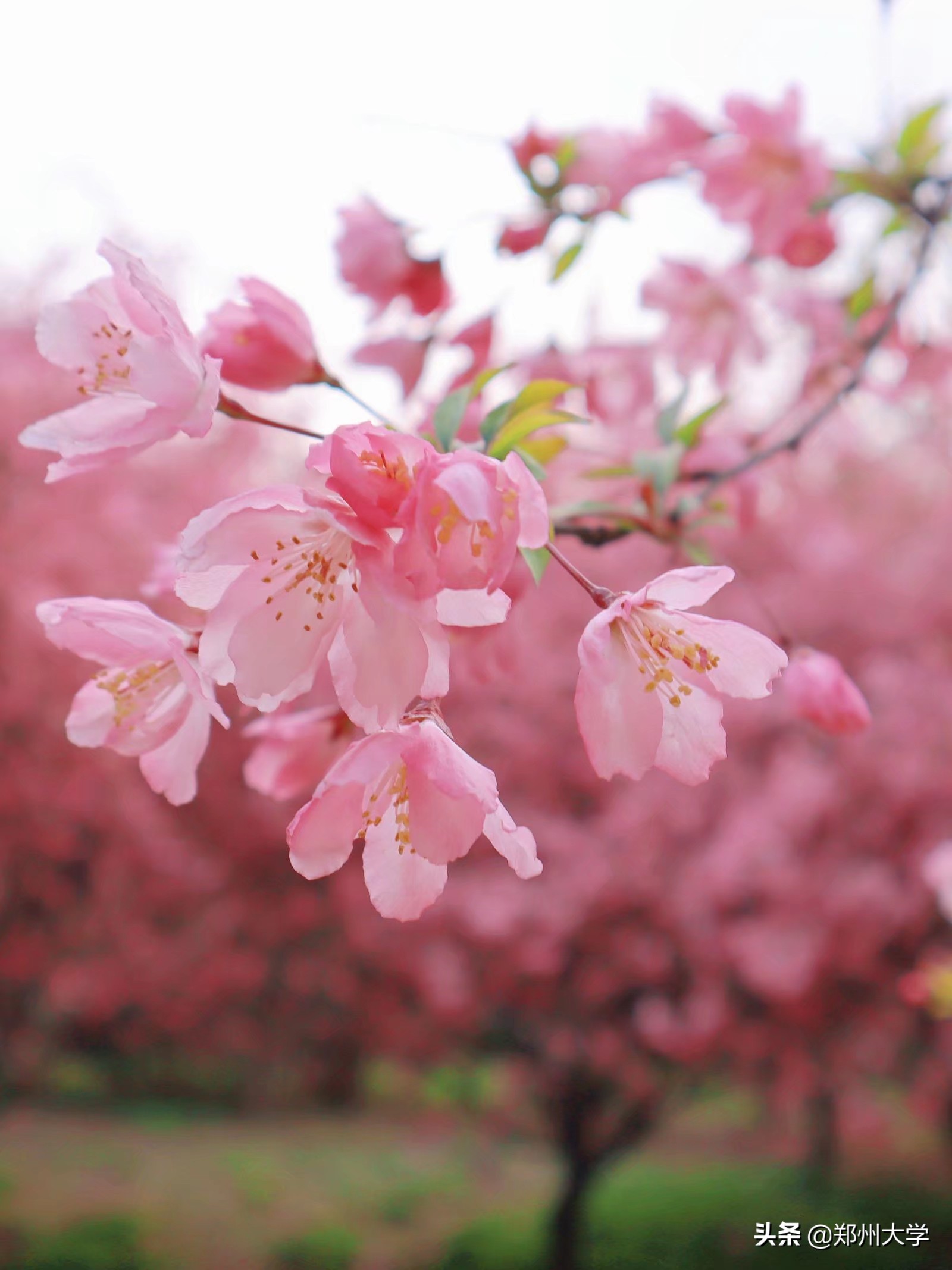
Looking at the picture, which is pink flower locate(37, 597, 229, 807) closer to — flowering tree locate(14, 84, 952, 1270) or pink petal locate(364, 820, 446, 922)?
flowering tree locate(14, 84, 952, 1270)

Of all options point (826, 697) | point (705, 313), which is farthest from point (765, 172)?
point (826, 697)

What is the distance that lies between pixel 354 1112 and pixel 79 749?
7.21 m

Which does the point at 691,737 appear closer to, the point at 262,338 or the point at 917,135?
the point at 262,338

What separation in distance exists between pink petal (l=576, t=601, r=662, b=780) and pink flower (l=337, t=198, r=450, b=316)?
57cm

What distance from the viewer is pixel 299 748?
81 centimetres

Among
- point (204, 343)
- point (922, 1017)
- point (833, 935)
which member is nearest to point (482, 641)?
point (204, 343)

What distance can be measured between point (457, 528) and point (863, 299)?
1.00 meters

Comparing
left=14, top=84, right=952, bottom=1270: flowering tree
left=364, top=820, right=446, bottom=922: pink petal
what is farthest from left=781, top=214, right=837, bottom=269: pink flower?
left=364, top=820, right=446, bottom=922: pink petal

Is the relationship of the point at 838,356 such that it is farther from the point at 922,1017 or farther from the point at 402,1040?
the point at 402,1040

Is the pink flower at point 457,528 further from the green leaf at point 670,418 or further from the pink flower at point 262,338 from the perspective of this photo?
the green leaf at point 670,418

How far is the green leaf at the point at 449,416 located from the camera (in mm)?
667

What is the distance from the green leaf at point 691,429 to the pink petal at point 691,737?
1.14 feet

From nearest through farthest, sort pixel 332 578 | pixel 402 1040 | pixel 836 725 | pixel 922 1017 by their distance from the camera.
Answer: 1. pixel 332 578
2. pixel 836 725
3. pixel 922 1017
4. pixel 402 1040

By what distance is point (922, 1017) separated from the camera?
14.9ft
